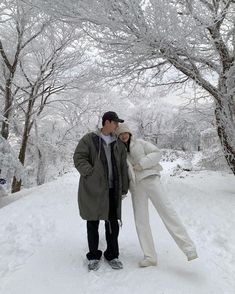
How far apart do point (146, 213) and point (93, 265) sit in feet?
2.77

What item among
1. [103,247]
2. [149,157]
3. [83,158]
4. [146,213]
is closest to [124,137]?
[149,157]

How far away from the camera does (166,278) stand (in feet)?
13.1

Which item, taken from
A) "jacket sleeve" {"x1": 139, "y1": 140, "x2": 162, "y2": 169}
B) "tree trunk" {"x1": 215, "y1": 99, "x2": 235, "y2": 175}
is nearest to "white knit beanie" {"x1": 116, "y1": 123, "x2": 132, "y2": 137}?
"jacket sleeve" {"x1": 139, "y1": 140, "x2": 162, "y2": 169}

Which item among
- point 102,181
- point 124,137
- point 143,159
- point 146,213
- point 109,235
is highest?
point 124,137

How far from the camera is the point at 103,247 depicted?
5.01m

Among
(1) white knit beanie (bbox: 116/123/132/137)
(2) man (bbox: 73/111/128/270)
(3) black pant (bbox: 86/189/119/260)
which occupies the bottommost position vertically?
(3) black pant (bbox: 86/189/119/260)

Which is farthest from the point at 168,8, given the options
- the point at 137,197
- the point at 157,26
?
the point at 137,197

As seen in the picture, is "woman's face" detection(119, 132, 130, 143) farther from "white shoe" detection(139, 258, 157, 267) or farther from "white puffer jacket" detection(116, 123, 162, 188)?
"white shoe" detection(139, 258, 157, 267)

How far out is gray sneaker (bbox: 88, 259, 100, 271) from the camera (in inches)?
167

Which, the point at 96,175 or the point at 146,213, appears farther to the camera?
the point at 146,213

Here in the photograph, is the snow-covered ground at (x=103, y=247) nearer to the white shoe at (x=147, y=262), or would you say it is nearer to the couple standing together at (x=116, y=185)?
the white shoe at (x=147, y=262)

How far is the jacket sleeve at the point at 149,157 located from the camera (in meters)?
4.26

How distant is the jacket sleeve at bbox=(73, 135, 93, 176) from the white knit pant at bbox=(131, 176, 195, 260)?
2.15ft

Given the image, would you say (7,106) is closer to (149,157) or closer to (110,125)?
(110,125)
